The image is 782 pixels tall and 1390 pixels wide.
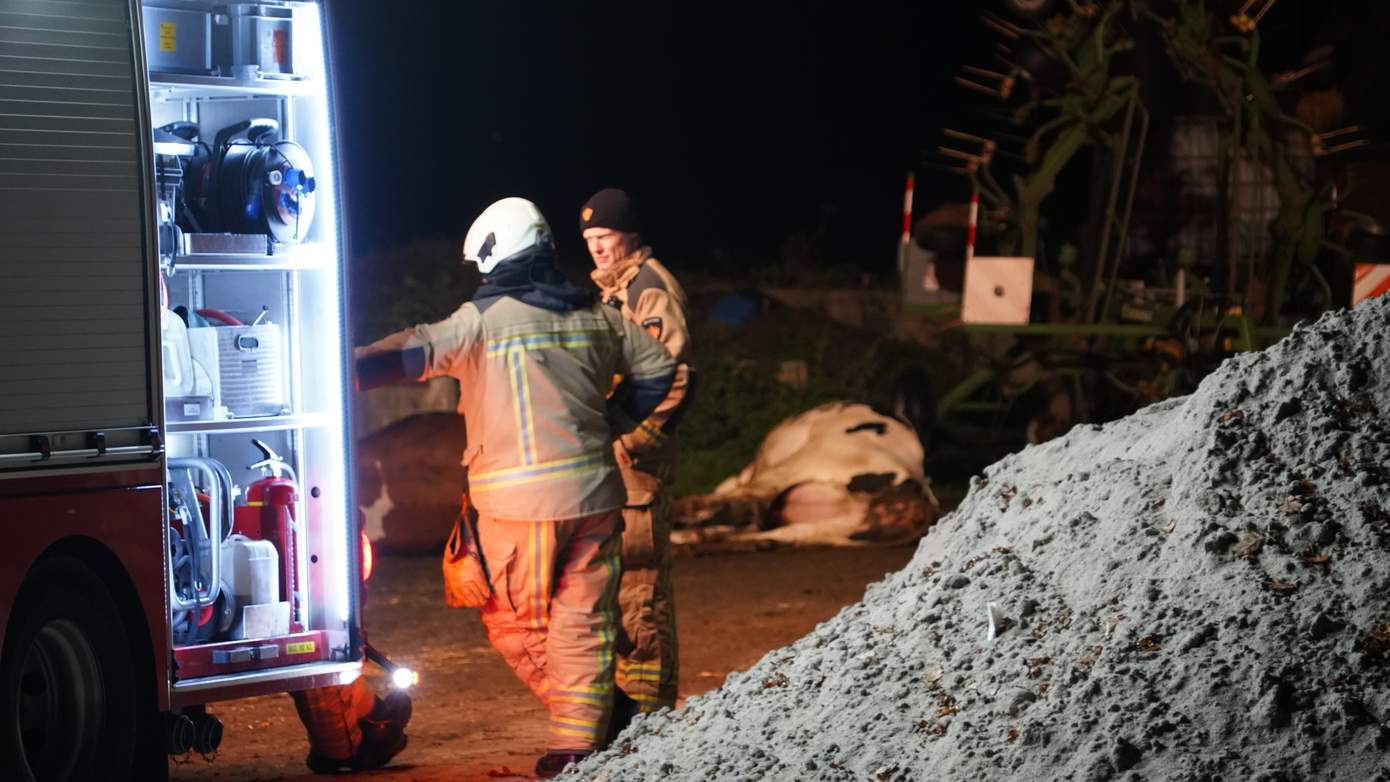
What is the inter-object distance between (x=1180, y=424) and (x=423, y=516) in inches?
232

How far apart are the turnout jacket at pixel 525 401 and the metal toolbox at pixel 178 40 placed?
100 cm

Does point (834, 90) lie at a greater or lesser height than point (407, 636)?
greater

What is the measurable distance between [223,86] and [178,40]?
23 centimetres

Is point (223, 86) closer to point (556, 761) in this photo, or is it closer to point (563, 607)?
point (563, 607)

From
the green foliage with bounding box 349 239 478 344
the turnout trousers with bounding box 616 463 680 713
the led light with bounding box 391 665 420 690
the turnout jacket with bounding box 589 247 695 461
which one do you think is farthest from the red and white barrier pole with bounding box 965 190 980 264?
the led light with bounding box 391 665 420 690

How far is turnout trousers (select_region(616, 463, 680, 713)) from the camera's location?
6.19m

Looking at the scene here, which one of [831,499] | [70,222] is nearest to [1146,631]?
[70,222]

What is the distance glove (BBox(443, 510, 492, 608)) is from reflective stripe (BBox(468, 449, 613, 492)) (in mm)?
162

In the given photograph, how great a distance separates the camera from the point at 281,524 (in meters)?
5.28

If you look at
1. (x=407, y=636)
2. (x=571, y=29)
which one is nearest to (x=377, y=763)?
(x=407, y=636)

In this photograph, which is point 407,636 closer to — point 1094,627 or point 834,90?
point 1094,627

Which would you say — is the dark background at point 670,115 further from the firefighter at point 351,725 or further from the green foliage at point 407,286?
the firefighter at point 351,725

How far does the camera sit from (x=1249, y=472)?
4.41 metres

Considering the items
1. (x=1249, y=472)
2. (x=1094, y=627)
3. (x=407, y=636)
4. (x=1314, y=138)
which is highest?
(x=1314, y=138)
